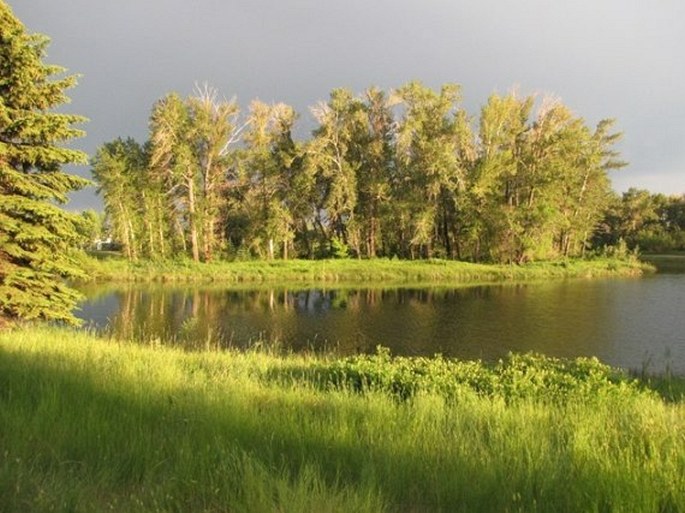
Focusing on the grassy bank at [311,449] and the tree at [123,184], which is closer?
the grassy bank at [311,449]

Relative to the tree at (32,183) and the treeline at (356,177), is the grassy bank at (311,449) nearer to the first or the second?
the tree at (32,183)

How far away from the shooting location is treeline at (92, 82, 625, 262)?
2067 inches

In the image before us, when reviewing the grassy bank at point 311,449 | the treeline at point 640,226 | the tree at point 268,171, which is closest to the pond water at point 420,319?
the grassy bank at point 311,449

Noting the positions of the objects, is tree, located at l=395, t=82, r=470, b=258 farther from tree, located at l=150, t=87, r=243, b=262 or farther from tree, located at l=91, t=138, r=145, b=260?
tree, located at l=91, t=138, r=145, b=260

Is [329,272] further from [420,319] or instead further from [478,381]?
[478,381]

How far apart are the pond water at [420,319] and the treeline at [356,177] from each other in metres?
15.3

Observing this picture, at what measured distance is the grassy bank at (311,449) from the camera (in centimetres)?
343

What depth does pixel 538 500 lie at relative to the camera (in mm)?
3574

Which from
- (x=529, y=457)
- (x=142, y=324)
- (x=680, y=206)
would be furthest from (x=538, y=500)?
(x=680, y=206)

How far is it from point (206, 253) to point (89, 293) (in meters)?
19.0

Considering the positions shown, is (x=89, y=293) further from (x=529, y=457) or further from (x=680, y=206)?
(x=680, y=206)

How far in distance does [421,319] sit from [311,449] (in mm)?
21496

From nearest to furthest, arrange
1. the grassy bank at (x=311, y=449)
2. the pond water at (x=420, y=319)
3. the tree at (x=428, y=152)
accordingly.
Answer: the grassy bank at (x=311, y=449) → the pond water at (x=420, y=319) → the tree at (x=428, y=152)

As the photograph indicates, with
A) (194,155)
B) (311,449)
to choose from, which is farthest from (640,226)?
(311,449)
